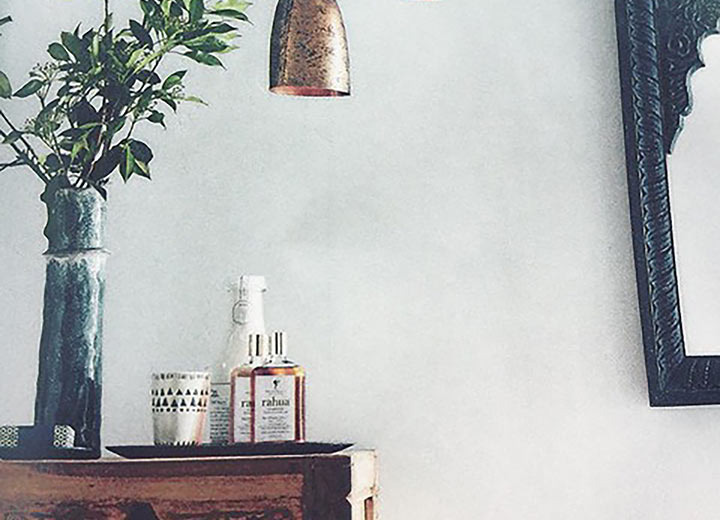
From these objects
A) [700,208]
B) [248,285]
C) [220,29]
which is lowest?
[248,285]

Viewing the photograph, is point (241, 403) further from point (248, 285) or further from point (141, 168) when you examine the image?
point (141, 168)

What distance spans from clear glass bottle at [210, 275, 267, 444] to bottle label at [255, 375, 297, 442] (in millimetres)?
78

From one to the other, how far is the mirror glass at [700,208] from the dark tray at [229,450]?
2.34ft

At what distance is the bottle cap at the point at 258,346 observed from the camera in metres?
1.54

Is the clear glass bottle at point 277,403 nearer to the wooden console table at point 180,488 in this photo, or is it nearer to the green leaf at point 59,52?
the wooden console table at point 180,488

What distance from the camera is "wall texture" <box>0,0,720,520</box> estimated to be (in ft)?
5.86

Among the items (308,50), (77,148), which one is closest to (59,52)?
(77,148)

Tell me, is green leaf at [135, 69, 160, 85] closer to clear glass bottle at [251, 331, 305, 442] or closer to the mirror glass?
clear glass bottle at [251, 331, 305, 442]

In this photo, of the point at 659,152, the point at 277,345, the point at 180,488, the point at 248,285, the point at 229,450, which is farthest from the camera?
the point at 659,152

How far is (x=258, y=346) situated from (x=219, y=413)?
0.12 meters

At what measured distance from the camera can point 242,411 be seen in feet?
4.90

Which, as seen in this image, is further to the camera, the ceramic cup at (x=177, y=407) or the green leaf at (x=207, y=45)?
the green leaf at (x=207, y=45)

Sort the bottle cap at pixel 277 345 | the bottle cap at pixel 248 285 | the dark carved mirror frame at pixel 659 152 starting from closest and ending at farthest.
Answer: the bottle cap at pixel 277 345 → the bottle cap at pixel 248 285 → the dark carved mirror frame at pixel 659 152

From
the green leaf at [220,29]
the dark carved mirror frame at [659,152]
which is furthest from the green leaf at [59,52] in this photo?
the dark carved mirror frame at [659,152]
